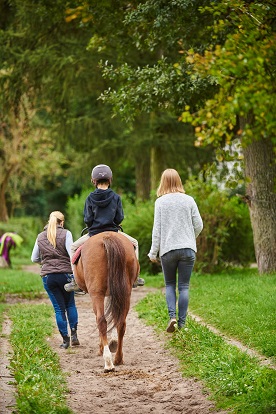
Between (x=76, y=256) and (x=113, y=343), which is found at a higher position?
(x=76, y=256)

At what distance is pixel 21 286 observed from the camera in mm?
19469

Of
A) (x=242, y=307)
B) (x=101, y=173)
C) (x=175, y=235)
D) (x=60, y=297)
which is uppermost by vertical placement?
(x=101, y=173)

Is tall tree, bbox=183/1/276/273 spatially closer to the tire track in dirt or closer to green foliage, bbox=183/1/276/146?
green foliage, bbox=183/1/276/146

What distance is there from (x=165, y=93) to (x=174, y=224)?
18.8 ft

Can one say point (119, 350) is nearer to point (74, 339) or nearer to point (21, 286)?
point (74, 339)

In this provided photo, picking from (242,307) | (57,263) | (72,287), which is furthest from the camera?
(242,307)

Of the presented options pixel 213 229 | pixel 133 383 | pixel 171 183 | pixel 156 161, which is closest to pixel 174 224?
pixel 171 183

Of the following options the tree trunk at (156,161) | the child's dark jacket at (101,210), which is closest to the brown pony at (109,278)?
the child's dark jacket at (101,210)

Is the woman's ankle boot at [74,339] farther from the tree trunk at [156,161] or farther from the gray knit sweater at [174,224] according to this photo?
the tree trunk at [156,161]

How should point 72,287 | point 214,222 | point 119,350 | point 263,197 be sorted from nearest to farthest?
point 119,350, point 72,287, point 263,197, point 214,222

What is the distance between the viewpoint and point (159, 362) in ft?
30.7

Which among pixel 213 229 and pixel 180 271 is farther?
pixel 213 229

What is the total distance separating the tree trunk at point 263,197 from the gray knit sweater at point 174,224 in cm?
626

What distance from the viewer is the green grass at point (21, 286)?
17991 millimetres
